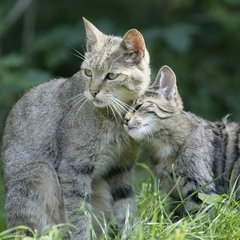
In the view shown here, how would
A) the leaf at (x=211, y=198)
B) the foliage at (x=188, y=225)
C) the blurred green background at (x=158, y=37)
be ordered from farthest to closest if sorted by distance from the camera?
the blurred green background at (x=158, y=37) → the leaf at (x=211, y=198) → the foliage at (x=188, y=225)

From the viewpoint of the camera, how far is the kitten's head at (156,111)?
6113 mm

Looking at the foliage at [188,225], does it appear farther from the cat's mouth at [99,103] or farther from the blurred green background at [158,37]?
the blurred green background at [158,37]

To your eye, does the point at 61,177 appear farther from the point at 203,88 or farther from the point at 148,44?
the point at 203,88

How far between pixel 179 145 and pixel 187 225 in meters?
1.06

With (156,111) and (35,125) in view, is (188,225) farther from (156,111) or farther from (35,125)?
(35,125)

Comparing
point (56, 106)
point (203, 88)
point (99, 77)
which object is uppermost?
point (99, 77)

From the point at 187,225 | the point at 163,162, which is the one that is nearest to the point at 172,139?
the point at 163,162

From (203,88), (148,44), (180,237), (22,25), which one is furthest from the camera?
(22,25)

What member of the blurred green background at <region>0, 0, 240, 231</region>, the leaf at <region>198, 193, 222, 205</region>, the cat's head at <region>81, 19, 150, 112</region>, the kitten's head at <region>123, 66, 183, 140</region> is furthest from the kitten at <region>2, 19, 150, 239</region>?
the blurred green background at <region>0, 0, 240, 231</region>

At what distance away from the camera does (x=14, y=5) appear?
1138cm

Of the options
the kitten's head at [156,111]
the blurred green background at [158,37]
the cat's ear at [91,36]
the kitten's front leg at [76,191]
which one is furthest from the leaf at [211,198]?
the blurred green background at [158,37]

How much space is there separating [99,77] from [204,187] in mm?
1228

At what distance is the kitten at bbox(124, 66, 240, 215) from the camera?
241 inches

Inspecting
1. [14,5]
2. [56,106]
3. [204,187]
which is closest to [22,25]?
[14,5]
